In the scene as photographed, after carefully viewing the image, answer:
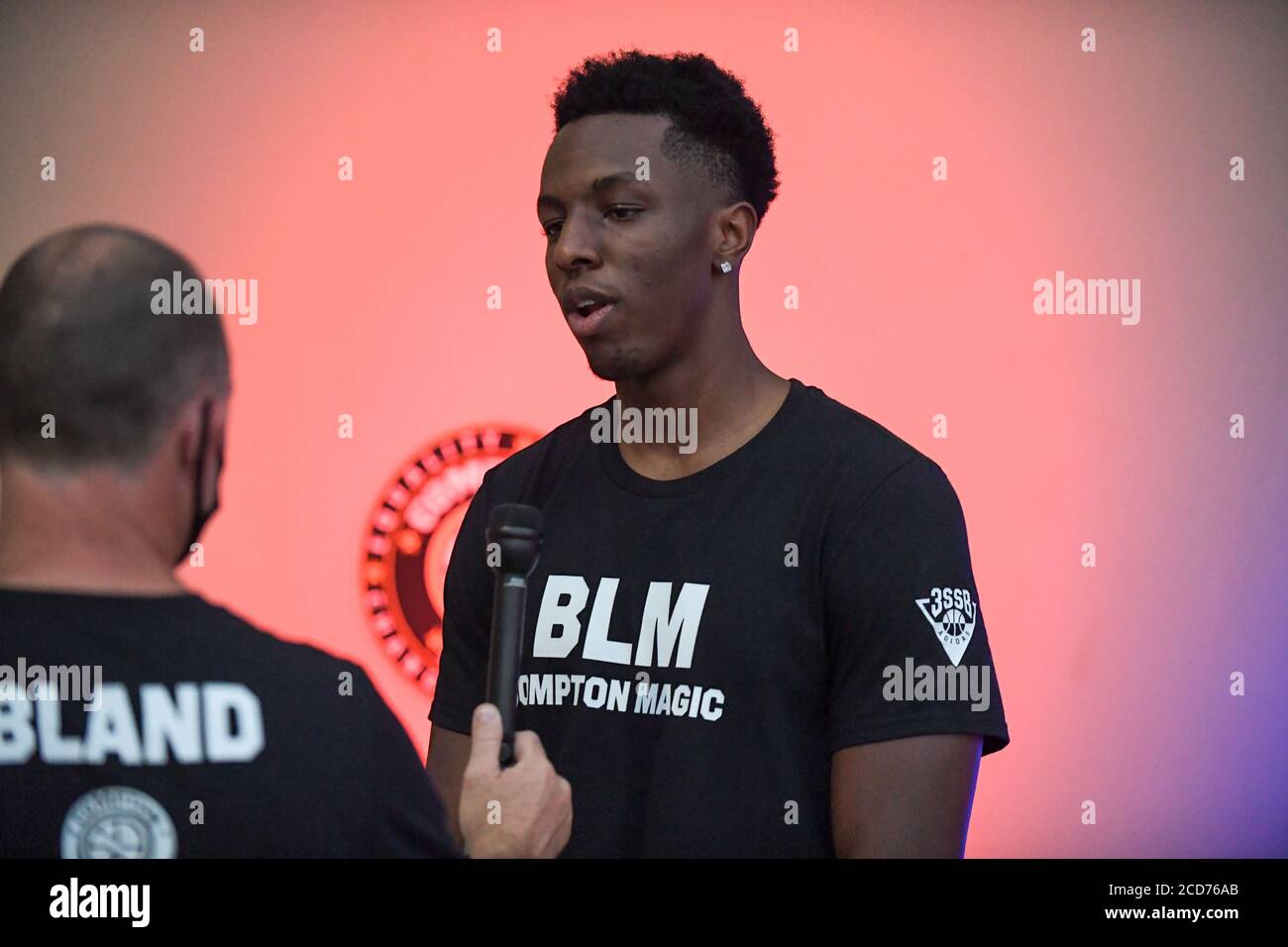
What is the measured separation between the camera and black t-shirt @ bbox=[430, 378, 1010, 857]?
1.57 m

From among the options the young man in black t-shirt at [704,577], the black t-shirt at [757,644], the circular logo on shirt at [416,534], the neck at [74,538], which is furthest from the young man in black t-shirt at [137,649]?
the circular logo on shirt at [416,534]

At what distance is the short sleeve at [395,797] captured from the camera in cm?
A: 122

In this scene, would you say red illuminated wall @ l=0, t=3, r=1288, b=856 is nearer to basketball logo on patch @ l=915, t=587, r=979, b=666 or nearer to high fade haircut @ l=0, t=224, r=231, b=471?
basketball logo on patch @ l=915, t=587, r=979, b=666

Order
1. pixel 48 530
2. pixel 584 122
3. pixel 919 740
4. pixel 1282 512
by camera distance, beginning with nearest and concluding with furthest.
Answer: pixel 48 530, pixel 919 740, pixel 584 122, pixel 1282 512

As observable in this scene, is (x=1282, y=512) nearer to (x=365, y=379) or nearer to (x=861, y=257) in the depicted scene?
(x=861, y=257)

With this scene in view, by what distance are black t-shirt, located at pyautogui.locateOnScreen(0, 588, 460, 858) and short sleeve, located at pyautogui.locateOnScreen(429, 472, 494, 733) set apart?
542mm

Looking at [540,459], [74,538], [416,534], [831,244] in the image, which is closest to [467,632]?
[540,459]

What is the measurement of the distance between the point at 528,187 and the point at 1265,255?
1.69 metres

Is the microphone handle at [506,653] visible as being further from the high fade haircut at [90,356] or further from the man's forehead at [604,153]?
the man's forehead at [604,153]

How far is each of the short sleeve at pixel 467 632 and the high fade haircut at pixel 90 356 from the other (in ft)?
2.01

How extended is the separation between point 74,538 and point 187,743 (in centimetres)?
22

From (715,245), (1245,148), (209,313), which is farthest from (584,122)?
(1245,148)

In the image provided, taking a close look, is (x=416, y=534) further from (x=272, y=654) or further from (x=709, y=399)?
(x=272, y=654)

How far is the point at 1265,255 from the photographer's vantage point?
3.08 m
